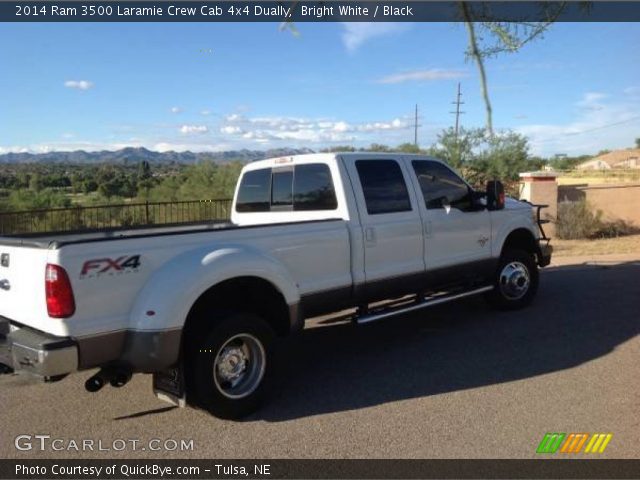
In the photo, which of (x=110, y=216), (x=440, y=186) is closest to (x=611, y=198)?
(x=440, y=186)

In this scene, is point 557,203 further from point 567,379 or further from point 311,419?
point 311,419

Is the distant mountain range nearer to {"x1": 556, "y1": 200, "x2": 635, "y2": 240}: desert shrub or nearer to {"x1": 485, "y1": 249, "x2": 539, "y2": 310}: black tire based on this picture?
{"x1": 556, "y1": 200, "x2": 635, "y2": 240}: desert shrub

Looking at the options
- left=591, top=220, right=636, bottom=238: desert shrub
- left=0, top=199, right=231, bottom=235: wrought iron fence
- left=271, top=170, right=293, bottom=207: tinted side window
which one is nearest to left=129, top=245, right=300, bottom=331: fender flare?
left=271, top=170, right=293, bottom=207: tinted side window

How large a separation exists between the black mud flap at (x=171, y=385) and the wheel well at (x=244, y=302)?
0.92 ft

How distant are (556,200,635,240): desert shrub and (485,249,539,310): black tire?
8.47 meters

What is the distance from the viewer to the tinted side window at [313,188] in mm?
5848

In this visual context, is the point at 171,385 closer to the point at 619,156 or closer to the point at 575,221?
the point at 575,221

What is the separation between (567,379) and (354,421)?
6.73 ft

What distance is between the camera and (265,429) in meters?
4.32

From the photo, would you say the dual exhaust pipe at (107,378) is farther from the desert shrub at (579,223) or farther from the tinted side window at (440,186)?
the desert shrub at (579,223)

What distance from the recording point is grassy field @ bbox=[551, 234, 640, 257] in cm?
1322

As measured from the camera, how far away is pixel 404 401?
187 inches

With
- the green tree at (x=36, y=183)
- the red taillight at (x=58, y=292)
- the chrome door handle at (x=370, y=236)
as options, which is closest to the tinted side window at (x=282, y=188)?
the chrome door handle at (x=370, y=236)

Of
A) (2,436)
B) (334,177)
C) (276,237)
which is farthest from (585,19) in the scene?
(2,436)
